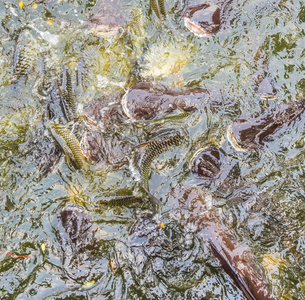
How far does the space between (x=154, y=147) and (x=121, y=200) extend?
85 centimetres

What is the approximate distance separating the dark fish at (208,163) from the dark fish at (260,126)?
1.10 ft

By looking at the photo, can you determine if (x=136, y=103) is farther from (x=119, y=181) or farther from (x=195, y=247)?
(x=195, y=247)

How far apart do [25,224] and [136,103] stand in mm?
2297

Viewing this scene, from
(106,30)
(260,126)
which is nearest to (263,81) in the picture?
(260,126)

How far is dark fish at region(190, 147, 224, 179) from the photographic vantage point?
12.0ft

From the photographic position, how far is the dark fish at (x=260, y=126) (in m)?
3.64

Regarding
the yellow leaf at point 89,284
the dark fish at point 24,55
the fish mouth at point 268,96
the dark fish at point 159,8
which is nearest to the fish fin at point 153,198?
the yellow leaf at point 89,284

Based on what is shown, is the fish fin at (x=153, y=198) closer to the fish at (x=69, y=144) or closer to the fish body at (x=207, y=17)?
the fish at (x=69, y=144)

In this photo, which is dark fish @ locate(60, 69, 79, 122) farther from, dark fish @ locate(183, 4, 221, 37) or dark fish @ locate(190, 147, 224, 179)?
dark fish @ locate(183, 4, 221, 37)

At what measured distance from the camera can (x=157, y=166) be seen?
389 cm

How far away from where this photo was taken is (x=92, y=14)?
452 centimetres

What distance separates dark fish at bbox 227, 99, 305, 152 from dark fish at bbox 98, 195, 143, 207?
160cm

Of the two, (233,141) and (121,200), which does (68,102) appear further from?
(233,141)

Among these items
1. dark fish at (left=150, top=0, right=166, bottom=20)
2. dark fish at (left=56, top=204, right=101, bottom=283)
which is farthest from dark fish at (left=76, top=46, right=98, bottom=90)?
dark fish at (left=56, top=204, right=101, bottom=283)
